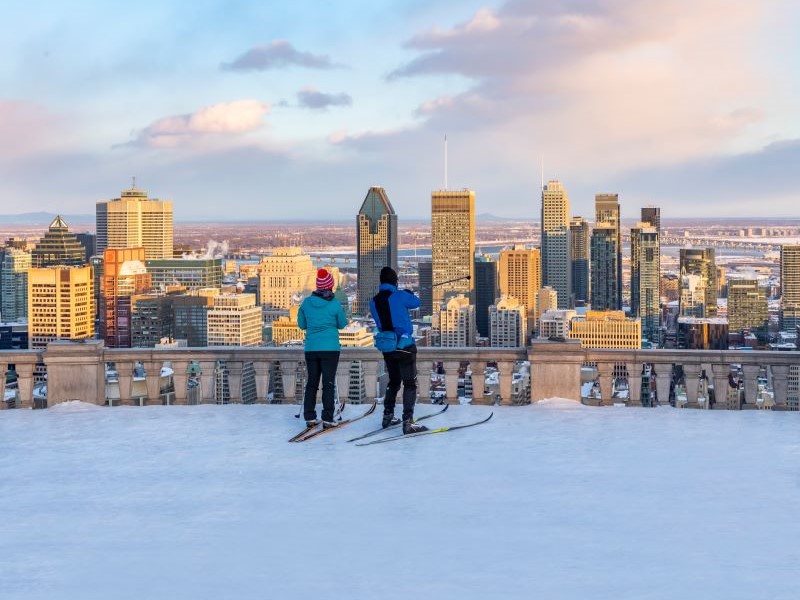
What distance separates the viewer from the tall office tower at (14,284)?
591 feet

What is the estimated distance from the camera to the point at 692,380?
39.7 feet

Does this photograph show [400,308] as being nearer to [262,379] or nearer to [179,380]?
[262,379]

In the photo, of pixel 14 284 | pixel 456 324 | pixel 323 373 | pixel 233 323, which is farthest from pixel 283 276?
pixel 323 373

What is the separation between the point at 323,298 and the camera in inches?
407

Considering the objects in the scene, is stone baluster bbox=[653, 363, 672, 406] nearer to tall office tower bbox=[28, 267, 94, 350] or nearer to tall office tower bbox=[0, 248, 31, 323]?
tall office tower bbox=[28, 267, 94, 350]

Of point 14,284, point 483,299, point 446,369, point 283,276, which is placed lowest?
point 446,369

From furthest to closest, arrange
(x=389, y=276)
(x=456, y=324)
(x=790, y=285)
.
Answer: (x=790, y=285) → (x=456, y=324) → (x=389, y=276)

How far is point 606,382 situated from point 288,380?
12.4ft

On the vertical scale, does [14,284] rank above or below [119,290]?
above

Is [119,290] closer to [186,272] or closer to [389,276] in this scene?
[186,272]

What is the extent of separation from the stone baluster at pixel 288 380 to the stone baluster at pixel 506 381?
2.46 metres

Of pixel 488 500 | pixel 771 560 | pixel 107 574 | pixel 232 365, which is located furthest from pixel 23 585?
pixel 232 365

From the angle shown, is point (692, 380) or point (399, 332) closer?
point (399, 332)

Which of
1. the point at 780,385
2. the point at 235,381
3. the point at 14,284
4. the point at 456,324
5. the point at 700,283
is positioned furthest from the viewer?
the point at 700,283
